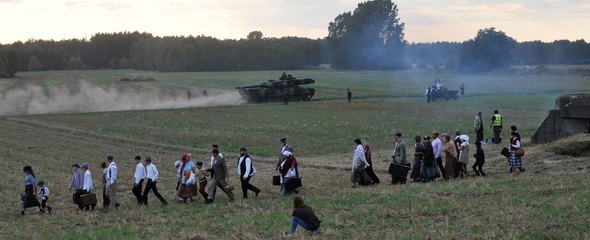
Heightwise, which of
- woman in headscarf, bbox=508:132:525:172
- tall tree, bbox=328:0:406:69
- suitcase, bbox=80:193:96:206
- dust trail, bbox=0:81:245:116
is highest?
tall tree, bbox=328:0:406:69

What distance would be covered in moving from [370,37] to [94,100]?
47.8 m

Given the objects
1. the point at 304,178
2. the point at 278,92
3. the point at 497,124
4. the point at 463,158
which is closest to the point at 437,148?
the point at 463,158

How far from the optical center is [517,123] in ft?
149

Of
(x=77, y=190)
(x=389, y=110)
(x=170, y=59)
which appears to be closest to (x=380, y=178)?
(x=77, y=190)

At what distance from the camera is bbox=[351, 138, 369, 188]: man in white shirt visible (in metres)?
22.6

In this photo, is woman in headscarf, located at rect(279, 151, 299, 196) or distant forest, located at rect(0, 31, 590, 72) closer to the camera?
woman in headscarf, located at rect(279, 151, 299, 196)

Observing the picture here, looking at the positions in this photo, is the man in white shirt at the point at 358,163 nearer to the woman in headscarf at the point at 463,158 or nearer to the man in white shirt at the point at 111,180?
the woman in headscarf at the point at 463,158

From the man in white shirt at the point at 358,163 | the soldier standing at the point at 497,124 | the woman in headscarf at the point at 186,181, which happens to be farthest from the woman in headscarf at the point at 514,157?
the woman in headscarf at the point at 186,181

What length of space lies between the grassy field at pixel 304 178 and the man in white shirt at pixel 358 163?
55cm

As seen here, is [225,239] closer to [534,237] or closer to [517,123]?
[534,237]

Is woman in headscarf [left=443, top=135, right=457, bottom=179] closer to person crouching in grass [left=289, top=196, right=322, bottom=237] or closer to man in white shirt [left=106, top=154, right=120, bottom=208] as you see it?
person crouching in grass [left=289, top=196, right=322, bottom=237]

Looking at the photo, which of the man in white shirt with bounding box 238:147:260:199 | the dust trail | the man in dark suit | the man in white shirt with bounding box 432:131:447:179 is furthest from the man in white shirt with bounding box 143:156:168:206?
the dust trail

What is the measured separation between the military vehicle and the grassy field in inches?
49.7

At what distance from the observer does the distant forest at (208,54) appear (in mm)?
161125
